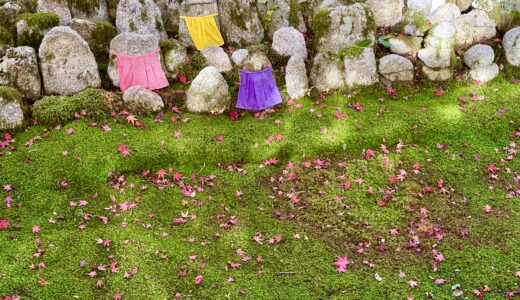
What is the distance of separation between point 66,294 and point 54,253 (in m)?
0.77

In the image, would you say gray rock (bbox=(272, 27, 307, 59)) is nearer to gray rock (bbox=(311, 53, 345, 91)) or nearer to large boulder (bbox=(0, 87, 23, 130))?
gray rock (bbox=(311, 53, 345, 91))

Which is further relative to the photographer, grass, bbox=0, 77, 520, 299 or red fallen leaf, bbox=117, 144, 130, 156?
red fallen leaf, bbox=117, 144, 130, 156

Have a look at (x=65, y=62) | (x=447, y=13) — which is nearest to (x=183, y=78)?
(x=65, y=62)

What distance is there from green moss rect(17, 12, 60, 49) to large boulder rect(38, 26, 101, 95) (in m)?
0.63

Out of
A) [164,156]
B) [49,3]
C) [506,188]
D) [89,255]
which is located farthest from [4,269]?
[506,188]

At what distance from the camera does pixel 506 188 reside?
760 cm

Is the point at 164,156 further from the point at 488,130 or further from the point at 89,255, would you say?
the point at 488,130

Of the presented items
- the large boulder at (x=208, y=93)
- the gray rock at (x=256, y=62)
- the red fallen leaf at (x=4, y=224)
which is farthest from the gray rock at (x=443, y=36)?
the red fallen leaf at (x=4, y=224)

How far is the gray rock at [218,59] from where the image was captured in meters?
9.68

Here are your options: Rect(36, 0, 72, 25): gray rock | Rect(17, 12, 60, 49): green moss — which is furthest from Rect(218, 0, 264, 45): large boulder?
Rect(17, 12, 60, 49): green moss

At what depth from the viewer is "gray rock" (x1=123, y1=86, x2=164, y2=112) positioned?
877cm

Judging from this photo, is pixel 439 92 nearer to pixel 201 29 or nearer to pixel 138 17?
pixel 201 29

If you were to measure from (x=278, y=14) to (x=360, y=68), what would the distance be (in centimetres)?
252

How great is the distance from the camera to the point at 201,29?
10.2 metres
